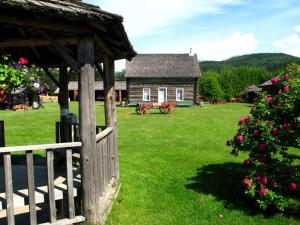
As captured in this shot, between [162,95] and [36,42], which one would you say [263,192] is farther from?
[162,95]

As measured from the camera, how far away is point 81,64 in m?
5.38

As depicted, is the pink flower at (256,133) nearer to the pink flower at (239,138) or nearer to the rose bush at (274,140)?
the rose bush at (274,140)

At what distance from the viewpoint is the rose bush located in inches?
269

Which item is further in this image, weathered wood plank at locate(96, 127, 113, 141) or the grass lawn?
the grass lawn

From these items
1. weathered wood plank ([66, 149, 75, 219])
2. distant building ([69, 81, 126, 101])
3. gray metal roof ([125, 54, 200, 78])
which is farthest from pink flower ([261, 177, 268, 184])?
distant building ([69, 81, 126, 101])

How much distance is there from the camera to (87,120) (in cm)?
546

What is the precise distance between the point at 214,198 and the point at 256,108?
214 centimetres

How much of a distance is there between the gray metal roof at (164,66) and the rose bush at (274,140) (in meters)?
33.0

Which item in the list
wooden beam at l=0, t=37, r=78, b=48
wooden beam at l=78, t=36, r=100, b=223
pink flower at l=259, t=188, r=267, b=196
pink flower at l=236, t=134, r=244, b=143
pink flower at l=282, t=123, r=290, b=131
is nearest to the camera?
wooden beam at l=78, t=36, r=100, b=223

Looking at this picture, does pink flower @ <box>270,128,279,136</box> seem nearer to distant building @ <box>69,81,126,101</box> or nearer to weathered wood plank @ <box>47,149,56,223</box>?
weathered wood plank @ <box>47,149,56,223</box>

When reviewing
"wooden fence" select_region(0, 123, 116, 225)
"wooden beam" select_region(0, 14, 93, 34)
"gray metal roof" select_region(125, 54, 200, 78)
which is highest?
"gray metal roof" select_region(125, 54, 200, 78)

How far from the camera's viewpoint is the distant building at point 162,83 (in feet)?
134

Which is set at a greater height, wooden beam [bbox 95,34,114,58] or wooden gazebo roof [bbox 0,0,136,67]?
wooden gazebo roof [bbox 0,0,136,67]

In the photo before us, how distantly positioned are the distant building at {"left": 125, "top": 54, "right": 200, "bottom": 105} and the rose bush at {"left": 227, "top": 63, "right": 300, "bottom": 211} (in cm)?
3285
